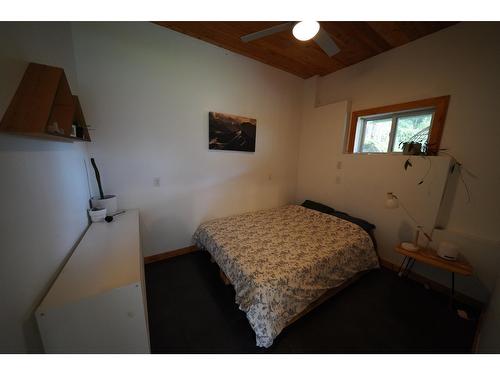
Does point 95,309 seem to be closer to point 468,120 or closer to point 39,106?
point 39,106

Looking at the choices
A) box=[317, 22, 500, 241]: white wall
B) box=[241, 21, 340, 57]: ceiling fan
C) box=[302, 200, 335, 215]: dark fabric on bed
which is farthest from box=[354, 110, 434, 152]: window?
box=[241, 21, 340, 57]: ceiling fan

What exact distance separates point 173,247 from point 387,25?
351 cm

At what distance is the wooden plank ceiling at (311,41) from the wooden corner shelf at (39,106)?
1.51 m

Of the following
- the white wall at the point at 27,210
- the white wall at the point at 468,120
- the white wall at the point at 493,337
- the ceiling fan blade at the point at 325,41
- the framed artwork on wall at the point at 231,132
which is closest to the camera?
the white wall at the point at 27,210

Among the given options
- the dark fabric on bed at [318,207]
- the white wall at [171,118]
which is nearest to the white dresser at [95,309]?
the white wall at [171,118]

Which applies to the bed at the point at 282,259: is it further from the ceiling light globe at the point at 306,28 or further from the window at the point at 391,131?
the ceiling light globe at the point at 306,28

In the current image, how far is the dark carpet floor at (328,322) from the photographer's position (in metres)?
1.28

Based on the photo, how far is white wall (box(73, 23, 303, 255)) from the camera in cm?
177

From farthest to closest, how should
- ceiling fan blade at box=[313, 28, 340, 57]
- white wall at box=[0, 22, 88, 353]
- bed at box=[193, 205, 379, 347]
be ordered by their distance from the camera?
ceiling fan blade at box=[313, 28, 340, 57] < bed at box=[193, 205, 379, 347] < white wall at box=[0, 22, 88, 353]

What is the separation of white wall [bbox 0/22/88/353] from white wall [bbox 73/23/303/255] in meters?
0.62

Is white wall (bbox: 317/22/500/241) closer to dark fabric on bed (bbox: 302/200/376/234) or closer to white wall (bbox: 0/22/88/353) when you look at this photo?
dark fabric on bed (bbox: 302/200/376/234)

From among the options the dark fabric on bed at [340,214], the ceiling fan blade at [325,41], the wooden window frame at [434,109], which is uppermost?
the ceiling fan blade at [325,41]

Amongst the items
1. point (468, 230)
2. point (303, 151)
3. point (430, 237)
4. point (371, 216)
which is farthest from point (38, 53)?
point (468, 230)
